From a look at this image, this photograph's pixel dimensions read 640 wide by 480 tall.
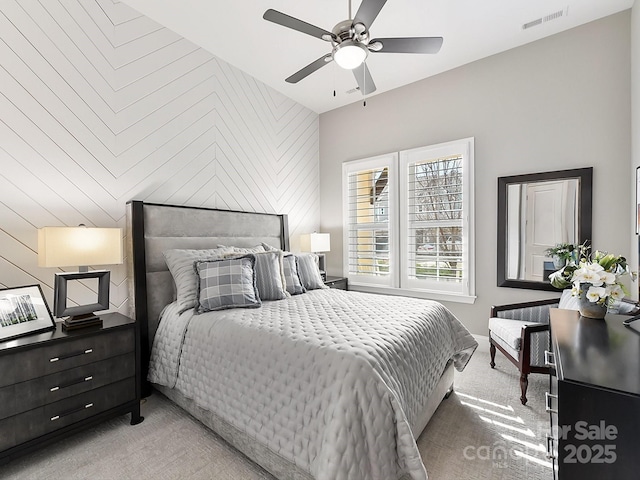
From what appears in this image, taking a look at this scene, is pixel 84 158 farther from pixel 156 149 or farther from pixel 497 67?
pixel 497 67

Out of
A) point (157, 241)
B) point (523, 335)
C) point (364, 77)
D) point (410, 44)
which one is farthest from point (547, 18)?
point (157, 241)

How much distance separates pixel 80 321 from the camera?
1976mm

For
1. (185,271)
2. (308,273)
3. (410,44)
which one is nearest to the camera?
(410,44)

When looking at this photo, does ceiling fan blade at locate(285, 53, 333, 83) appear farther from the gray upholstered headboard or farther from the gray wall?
the gray wall

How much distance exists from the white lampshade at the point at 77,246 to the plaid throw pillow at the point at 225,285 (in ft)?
1.97

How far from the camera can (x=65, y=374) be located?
5.96 feet

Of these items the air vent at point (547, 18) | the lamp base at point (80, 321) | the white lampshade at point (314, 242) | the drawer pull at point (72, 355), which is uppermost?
the air vent at point (547, 18)

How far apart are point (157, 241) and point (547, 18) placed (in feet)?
13.2

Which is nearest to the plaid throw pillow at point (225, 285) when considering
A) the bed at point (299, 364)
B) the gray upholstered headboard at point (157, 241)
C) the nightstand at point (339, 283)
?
the bed at point (299, 364)

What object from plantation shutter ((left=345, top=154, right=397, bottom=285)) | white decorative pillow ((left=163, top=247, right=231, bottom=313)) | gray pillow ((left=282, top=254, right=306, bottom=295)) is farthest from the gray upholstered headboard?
plantation shutter ((left=345, top=154, right=397, bottom=285))

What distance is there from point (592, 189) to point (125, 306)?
4.34 m

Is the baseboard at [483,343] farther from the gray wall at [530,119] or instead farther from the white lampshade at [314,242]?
the white lampshade at [314,242]

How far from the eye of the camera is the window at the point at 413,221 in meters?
3.49

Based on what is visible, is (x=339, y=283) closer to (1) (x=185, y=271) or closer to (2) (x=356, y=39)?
(1) (x=185, y=271)
